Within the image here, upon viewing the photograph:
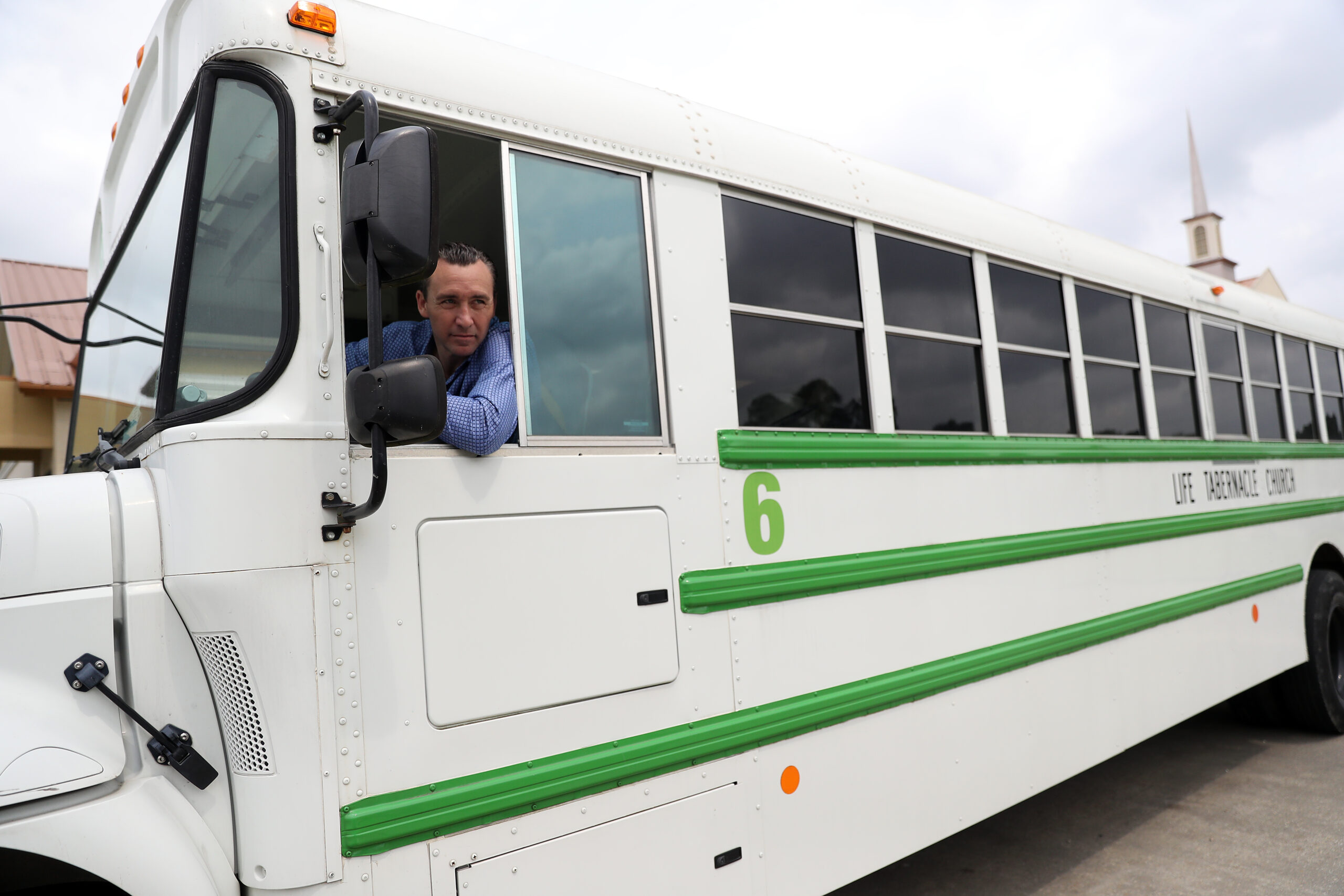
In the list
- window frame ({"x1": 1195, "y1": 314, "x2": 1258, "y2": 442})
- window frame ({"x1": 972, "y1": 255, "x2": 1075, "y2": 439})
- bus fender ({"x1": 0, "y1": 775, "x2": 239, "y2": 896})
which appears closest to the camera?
bus fender ({"x1": 0, "y1": 775, "x2": 239, "y2": 896})

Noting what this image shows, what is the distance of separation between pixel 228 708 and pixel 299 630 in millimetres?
203

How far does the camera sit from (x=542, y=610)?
78.5 inches

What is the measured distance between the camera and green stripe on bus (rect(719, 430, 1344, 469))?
2482 mm

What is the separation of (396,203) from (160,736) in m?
1.07

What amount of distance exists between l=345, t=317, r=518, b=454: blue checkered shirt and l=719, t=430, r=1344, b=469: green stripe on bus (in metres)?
0.65

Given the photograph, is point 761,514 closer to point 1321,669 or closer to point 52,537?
point 52,537

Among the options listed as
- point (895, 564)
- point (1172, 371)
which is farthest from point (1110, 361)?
point (895, 564)

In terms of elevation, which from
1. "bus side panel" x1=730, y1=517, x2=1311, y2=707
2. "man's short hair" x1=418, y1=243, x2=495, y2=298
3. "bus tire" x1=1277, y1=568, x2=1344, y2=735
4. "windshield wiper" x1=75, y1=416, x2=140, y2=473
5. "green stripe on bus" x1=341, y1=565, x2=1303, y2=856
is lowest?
"bus tire" x1=1277, y1=568, x2=1344, y2=735

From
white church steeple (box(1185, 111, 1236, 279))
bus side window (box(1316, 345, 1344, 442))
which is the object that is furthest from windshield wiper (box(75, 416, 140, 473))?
white church steeple (box(1185, 111, 1236, 279))

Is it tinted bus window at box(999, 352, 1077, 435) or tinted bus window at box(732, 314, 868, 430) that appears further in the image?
tinted bus window at box(999, 352, 1077, 435)

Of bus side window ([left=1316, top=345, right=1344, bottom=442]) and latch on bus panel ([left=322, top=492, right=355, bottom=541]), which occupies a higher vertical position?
bus side window ([left=1316, top=345, right=1344, bottom=442])

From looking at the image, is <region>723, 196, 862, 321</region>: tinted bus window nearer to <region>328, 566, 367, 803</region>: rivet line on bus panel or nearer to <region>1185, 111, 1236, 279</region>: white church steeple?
<region>328, 566, 367, 803</region>: rivet line on bus panel

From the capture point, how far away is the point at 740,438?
96.4 inches

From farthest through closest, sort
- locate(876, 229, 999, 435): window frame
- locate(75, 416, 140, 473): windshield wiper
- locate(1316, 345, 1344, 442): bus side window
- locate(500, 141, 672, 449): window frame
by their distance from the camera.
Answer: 1. locate(1316, 345, 1344, 442): bus side window
2. locate(876, 229, 999, 435): window frame
3. locate(500, 141, 672, 449): window frame
4. locate(75, 416, 140, 473): windshield wiper
